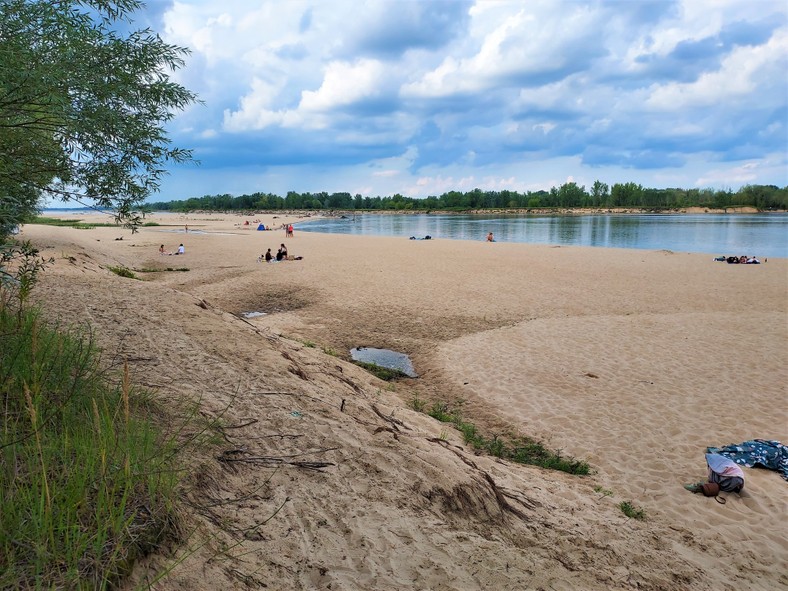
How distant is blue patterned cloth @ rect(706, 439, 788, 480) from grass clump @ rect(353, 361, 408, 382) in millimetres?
5671

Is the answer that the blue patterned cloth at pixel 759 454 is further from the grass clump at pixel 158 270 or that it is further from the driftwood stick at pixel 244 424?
the grass clump at pixel 158 270

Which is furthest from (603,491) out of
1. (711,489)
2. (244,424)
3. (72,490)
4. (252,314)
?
(252,314)

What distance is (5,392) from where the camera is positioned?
3.78 m

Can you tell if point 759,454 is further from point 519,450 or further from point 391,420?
point 391,420

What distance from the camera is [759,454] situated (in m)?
6.51

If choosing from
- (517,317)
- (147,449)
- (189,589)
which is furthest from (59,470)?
(517,317)

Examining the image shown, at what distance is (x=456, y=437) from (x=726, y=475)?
350 centimetres

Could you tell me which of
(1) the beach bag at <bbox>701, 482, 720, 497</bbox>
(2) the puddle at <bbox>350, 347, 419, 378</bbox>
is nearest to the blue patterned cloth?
(1) the beach bag at <bbox>701, 482, 720, 497</bbox>

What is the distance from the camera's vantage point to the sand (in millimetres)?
3506

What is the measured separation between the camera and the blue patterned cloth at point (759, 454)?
641 cm

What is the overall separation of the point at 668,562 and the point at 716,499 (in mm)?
2011

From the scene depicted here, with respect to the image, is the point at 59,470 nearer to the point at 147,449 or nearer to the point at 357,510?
the point at 147,449

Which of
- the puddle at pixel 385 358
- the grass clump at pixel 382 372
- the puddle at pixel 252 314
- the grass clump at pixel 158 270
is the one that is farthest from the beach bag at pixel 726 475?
the grass clump at pixel 158 270

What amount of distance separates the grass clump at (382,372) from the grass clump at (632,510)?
521cm
